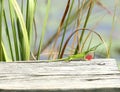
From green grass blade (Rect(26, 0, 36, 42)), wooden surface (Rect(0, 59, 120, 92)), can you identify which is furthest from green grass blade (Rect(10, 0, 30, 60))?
wooden surface (Rect(0, 59, 120, 92))

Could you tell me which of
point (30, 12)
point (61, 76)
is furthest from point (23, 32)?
point (61, 76)

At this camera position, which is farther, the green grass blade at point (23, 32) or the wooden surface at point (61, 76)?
the green grass blade at point (23, 32)

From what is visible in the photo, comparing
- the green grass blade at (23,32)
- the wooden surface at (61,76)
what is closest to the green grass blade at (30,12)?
the green grass blade at (23,32)

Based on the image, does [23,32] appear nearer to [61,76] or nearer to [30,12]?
[30,12]

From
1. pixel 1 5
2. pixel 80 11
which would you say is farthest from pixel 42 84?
pixel 80 11

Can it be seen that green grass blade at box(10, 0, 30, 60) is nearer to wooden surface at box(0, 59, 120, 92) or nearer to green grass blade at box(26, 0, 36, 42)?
green grass blade at box(26, 0, 36, 42)

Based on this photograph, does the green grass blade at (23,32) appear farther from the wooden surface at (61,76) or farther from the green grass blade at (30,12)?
the wooden surface at (61,76)

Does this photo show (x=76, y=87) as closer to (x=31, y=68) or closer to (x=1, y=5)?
(x=31, y=68)

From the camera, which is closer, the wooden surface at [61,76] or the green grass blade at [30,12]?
the wooden surface at [61,76]
